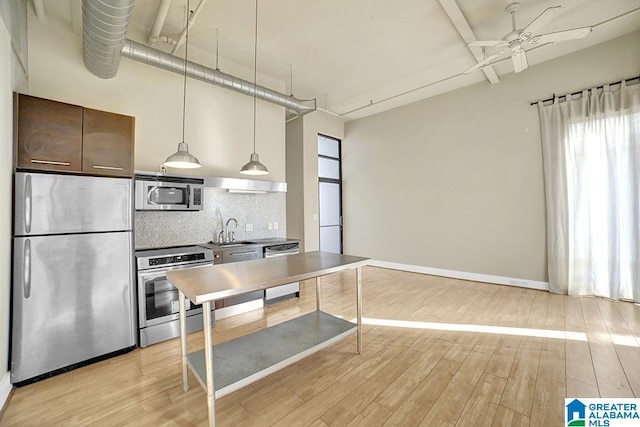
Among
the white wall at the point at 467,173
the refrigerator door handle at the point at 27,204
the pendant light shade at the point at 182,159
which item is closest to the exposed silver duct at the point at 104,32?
the pendant light shade at the point at 182,159

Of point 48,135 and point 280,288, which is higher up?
point 48,135

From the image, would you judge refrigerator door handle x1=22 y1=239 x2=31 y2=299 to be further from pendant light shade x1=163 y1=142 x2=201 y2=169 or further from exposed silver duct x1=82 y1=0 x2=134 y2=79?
exposed silver duct x1=82 y1=0 x2=134 y2=79

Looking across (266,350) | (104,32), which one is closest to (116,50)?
(104,32)

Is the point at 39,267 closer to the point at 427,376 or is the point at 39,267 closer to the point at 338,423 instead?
the point at 338,423

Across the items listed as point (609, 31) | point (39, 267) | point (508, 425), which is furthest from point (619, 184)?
point (39, 267)

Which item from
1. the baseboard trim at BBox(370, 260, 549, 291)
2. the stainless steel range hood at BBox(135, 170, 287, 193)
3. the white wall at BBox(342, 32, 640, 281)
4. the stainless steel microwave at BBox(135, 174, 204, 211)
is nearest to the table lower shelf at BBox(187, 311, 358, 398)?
the stainless steel microwave at BBox(135, 174, 204, 211)

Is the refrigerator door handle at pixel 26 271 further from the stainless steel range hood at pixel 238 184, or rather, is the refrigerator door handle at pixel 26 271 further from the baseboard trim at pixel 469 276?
the baseboard trim at pixel 469 276

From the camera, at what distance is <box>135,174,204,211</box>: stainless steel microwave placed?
3.09 meters

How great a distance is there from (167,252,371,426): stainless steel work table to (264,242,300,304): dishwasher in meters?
1.26

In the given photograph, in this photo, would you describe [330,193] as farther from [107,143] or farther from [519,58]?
[107,143]

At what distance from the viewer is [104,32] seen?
2.33 metres

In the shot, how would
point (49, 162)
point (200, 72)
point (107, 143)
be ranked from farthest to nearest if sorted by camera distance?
point (200, 72) → point (107, 143) → point (49, 162)

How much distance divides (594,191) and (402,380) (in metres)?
4.30

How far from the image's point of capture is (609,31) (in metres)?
3.73
